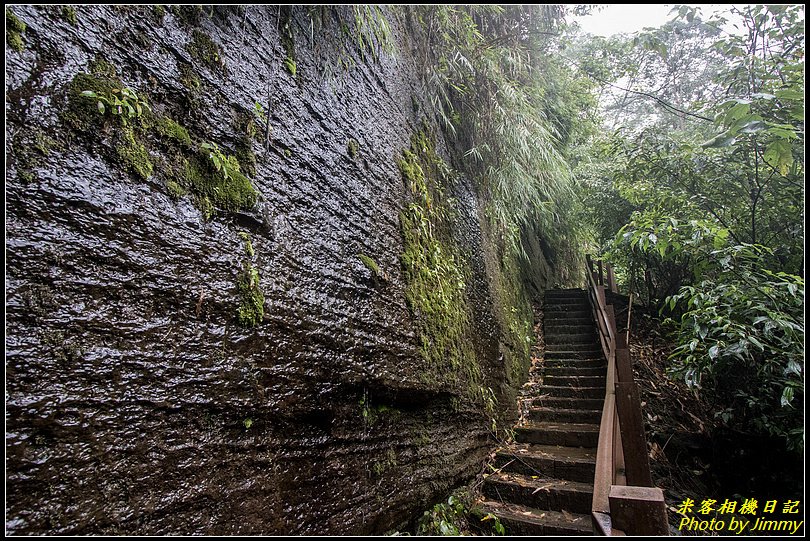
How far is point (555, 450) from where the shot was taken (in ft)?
15.5

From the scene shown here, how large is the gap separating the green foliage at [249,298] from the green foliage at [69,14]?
1170mm

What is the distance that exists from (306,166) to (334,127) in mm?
528

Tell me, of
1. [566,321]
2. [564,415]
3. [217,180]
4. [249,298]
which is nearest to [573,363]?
[564,415]

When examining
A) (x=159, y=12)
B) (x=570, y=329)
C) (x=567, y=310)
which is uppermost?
(x=159, y=12)

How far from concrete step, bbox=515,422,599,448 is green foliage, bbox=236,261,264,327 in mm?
4380

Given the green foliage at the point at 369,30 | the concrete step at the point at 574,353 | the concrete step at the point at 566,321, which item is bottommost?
the concrete step at the point at 574,353

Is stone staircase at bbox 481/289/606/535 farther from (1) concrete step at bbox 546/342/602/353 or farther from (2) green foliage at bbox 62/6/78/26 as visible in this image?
(2) green foliage at bbox 62/6/78/26

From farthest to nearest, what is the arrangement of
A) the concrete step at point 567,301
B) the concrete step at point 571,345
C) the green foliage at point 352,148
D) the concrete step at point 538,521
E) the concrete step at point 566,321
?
1. the concrete step at point 567,301
2. the concrete step at point 566,321
3. the concrete step at point 571,345
4. the concrete step at point 538,521
5. the green foliage at point 352,148

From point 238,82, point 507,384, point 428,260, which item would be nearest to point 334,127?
point 238,82

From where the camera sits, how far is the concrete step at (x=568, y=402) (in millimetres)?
5504

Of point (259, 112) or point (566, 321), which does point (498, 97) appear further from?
point (566, 321)

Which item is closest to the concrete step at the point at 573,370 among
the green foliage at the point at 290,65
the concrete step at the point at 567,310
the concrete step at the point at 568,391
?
the concrete step at the point at 568,391

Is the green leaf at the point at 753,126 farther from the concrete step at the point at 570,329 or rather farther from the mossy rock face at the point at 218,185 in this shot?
the concrete step at the point at 570,329

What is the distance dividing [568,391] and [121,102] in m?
6.36
